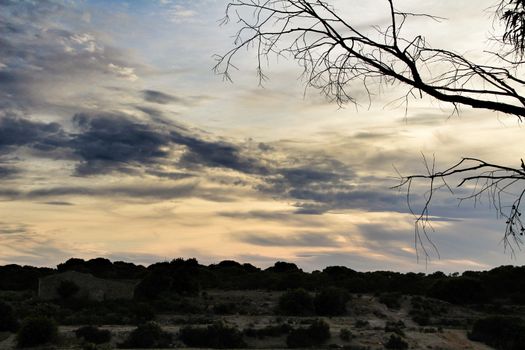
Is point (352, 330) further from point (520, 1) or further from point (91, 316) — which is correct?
point (520, 1)

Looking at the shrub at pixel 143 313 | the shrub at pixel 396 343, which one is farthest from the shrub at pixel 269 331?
the shrub at pixel 143 313

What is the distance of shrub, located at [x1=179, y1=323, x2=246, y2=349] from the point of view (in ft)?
108

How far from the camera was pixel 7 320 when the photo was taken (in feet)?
122

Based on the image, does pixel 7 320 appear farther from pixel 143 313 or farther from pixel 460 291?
pixel 460 291

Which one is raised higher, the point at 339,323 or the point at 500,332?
the point at 339,323

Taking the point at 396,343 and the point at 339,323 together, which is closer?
the point at 396,343

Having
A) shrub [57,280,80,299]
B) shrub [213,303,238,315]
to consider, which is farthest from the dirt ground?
shrub [57,280,80,299]

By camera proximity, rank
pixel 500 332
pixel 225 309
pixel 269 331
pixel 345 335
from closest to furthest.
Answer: pixel 345 335 → pixel 269 331 → pixel 500 332 → pixel 225 309

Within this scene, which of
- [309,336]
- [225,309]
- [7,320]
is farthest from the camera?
[225,309]

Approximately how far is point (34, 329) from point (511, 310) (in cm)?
3408

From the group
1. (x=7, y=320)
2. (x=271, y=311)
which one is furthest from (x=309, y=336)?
(x=7, y=320)

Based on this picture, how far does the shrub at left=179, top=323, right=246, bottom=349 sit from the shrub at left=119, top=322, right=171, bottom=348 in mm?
1084

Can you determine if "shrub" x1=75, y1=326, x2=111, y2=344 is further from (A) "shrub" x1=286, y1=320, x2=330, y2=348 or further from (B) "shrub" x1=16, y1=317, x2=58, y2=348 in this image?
(A) "shrub" x1=286, y1=320, x2=330, y2=348

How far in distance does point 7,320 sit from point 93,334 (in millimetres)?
8378
